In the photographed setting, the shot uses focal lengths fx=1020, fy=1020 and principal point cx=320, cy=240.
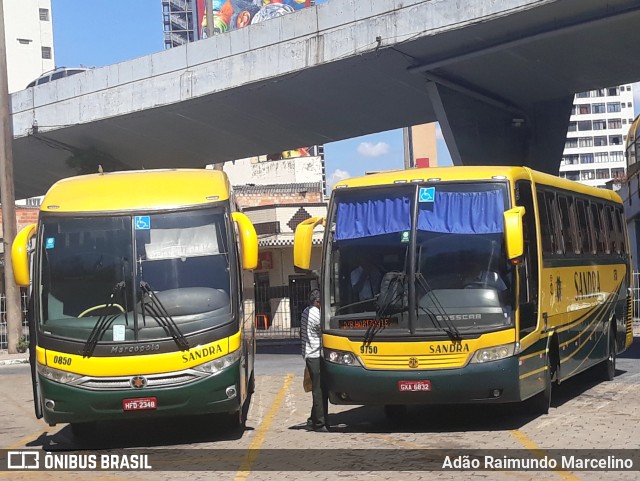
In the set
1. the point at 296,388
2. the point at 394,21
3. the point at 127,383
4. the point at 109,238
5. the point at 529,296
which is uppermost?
the point at 394,21

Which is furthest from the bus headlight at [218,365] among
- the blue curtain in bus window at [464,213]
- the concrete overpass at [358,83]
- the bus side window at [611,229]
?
the concrete overpass at [358,83]

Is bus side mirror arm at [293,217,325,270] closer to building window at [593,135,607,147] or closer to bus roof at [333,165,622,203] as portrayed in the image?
bus roof at [333,165,622,203]

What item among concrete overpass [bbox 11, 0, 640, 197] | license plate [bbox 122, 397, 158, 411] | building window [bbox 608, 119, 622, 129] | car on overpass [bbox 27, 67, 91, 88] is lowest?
license plate [bbox 122, 397, 158, 411]


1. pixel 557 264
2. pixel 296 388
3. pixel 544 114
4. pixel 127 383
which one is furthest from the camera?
pixel 544 114

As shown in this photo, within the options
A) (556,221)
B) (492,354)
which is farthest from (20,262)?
(556,221)

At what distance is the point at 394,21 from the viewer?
22.0 metres

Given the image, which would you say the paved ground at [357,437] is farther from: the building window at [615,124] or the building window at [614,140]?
the building window at [615,124]

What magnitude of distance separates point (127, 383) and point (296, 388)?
6.62 meters

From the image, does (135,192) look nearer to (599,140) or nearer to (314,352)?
(314,352)

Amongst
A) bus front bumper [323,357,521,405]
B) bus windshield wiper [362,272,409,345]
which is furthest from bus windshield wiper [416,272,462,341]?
bus front bumper [323,357,521,405]

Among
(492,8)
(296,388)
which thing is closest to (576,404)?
(296,388)

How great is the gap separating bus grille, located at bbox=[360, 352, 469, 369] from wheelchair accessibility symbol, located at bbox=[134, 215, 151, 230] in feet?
9.63

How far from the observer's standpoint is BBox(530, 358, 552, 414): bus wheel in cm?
1240

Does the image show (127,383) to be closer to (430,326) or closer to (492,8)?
(430,326)
